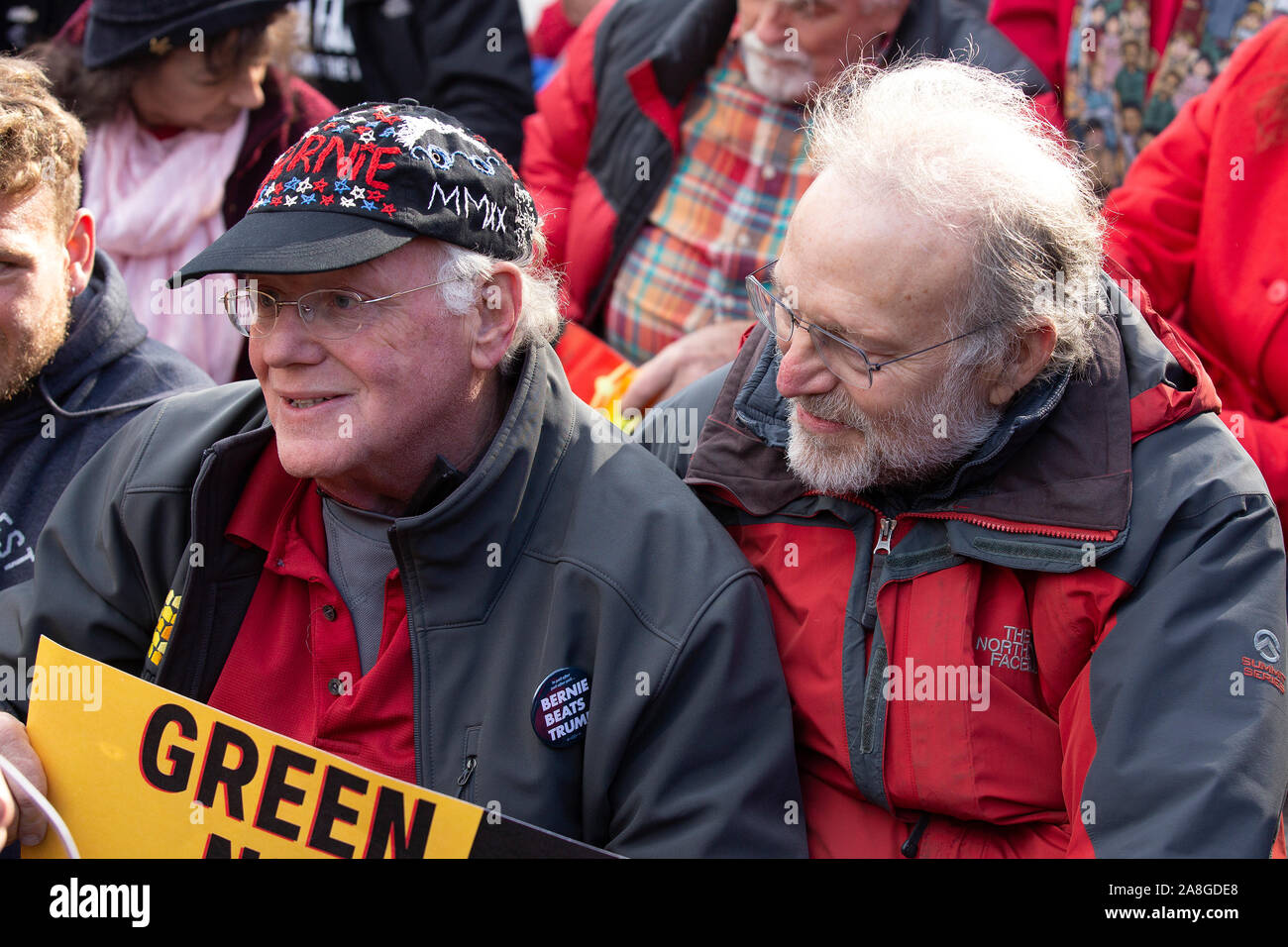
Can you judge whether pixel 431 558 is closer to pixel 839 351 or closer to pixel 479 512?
pixel 479 512

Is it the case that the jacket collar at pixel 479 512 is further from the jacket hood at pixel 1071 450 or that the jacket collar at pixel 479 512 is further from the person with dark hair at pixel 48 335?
the person with dark hair at pixel 48 335

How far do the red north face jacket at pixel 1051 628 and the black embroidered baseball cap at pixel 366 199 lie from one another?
2.19 feet

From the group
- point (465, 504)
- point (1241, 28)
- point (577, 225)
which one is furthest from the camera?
point (577, 225)

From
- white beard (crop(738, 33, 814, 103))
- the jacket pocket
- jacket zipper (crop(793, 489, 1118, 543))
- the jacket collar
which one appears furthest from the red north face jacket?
white beard (crop(738, 33, 814, 103))

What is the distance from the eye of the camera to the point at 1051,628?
2176 millimetres

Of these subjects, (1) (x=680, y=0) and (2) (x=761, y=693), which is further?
(1) (x=680, y=0)

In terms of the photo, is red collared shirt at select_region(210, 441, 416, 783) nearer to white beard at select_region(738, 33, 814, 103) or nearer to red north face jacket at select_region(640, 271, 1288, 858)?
red north face jacket at select_region(640, 271, 1288, 858)

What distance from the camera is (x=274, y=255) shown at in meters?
2.13

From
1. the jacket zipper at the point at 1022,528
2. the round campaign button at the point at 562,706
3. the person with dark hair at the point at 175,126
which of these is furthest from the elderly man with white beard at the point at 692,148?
the round campaign button at the point at 562,706

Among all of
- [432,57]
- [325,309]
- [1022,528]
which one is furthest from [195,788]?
[432,57]

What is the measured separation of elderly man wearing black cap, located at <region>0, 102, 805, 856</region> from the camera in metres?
2.15
